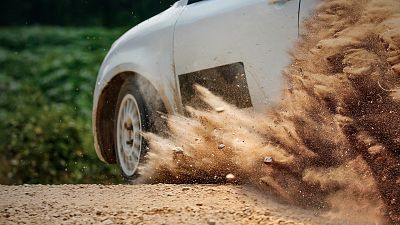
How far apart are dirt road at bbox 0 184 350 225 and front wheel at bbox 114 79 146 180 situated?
83cm

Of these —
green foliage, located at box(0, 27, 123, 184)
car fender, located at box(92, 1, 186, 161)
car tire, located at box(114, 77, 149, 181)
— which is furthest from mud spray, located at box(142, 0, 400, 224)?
green foliage, located at box(0, 27, 123, 184)

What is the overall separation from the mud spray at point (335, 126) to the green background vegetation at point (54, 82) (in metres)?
3.82

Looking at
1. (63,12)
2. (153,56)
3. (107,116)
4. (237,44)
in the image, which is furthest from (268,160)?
(63,12)

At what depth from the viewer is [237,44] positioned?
6238 mm

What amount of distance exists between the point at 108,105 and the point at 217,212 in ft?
9.26

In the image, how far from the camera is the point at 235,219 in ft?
16.6

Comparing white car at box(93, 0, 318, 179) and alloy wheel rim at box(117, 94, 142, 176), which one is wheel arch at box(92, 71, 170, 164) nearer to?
white car at box(93, 0, 318, 179)

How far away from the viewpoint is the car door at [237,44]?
591 centimetres

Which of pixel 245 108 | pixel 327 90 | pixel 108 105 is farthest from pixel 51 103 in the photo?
pixel 327 90

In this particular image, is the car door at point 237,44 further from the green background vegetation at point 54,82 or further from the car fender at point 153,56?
the green background vegetation at point 54,82

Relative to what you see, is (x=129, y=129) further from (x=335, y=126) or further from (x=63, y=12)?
(x=63, y=12)

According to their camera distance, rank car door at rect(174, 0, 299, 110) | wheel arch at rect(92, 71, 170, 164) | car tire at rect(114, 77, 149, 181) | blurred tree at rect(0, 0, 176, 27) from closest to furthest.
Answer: car door at rect(174, 0, 299, 110), car tire at rect(114, 77, 149, 181), wheel arch at rect(92, 71, 170, 164), blurred tree at rect(0, 0, 176, 27)

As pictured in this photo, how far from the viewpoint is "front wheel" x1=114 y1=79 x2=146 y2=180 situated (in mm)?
7141

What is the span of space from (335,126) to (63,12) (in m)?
7.46
